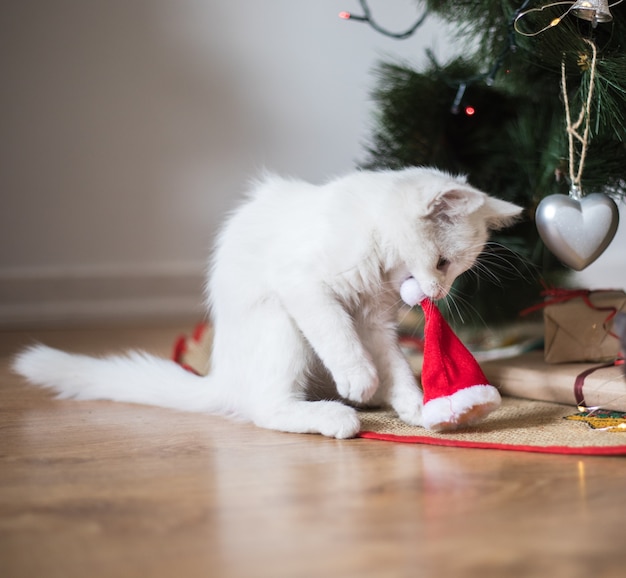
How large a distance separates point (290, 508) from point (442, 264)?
450 mm

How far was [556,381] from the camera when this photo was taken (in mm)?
1185

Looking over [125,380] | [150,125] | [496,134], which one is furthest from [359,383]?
[150,125]

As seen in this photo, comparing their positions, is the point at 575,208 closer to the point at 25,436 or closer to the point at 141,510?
the point at 141,510

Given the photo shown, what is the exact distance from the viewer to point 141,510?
76cm

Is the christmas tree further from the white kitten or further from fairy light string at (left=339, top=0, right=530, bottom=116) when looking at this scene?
the white kitten

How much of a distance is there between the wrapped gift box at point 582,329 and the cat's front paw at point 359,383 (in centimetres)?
39

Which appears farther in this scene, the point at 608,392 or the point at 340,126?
the point at 340,126

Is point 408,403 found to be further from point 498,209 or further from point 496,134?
point 496,134

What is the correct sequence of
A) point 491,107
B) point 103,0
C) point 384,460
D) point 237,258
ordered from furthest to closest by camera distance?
point 103,0, point 491,107, point 237,258, point 384,460

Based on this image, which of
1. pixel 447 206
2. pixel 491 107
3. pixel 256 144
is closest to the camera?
pixel 447 206

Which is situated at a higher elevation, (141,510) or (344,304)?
(344,304)

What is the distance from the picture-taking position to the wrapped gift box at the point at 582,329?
124 centimetres

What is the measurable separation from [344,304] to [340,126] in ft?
4.55

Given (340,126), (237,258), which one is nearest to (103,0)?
(340,126)
